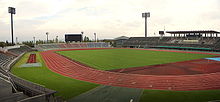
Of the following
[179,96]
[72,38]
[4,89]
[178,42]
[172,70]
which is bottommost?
[179,96]

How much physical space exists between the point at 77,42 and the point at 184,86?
82.5 metres

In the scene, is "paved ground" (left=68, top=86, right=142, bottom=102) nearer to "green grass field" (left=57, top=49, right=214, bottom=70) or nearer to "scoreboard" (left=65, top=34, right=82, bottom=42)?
"green grass field" (left=57, top=49, right=214, bottom=70)

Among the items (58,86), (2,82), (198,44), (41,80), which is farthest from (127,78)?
(198,44)

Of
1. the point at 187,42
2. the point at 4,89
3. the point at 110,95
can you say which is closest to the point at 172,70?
the point at 110,95

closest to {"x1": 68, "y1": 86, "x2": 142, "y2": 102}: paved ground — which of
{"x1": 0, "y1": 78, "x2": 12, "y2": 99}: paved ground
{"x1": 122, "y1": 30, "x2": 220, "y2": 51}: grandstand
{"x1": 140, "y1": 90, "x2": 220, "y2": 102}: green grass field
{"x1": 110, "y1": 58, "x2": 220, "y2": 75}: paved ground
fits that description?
{"x1": 140, "y1": 90, "x2": 220, "y2": 102}: green grass field

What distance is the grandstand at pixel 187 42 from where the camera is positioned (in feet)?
196

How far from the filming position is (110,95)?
13.4 m

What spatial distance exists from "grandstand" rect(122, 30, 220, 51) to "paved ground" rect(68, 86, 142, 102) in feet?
166

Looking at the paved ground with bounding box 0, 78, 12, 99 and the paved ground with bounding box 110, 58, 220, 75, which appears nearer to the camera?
the paved ground with bounding box 0, 78, 12, 99

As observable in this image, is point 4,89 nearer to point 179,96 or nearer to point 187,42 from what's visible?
point 179,96

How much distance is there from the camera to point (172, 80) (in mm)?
17953

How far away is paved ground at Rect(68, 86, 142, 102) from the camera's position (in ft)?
41.2

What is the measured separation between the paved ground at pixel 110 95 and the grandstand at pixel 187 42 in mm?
50608

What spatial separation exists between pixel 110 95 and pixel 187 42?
6393 centimetres
